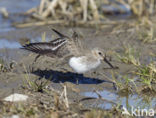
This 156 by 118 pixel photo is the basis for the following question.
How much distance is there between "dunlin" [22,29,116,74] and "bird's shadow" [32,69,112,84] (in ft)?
1.72

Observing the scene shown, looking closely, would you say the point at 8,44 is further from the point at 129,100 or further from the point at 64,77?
the point at 129,100

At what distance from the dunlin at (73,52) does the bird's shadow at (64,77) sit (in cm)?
53

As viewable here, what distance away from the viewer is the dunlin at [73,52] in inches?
230

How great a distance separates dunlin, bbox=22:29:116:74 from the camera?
5.84 metres

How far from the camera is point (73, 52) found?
599 cm

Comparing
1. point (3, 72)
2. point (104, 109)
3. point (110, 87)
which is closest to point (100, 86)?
point (110, 87)

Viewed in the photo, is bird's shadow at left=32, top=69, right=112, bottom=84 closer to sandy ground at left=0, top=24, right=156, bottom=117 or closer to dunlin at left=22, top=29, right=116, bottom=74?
sandy ground at left=0, top=24, right=156, bottom=117

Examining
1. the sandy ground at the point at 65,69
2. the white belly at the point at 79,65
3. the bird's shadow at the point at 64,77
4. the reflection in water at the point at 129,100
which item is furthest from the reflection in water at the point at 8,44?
the reflection in water at the point at 129,100

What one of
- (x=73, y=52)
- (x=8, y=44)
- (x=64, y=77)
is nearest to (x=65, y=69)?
(x=64, y=77)

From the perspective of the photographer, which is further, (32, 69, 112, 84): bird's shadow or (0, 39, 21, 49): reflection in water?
(0, 39, 21, 49): reflection in water

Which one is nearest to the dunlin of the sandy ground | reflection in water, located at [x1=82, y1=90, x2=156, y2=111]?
the sandy ground

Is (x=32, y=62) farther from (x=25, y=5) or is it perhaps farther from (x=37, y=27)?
(x=25, y=5)

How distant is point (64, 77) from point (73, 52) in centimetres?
72

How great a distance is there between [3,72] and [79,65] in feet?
4.67
